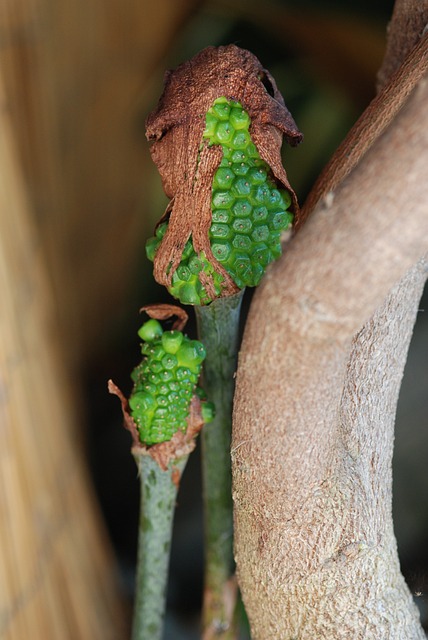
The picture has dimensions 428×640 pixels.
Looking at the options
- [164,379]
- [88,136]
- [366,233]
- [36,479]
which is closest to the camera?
[366,233]

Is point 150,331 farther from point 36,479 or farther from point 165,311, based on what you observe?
point 36,479

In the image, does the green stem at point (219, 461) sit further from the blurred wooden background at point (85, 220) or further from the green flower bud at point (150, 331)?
the blurred wooden background at point (85, 220)

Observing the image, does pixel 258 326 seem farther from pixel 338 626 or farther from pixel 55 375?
pixel 55 375

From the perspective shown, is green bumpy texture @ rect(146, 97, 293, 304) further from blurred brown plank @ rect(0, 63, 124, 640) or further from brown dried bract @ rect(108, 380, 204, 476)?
blurred brown plank @ rect(0, 63, 124, 640)

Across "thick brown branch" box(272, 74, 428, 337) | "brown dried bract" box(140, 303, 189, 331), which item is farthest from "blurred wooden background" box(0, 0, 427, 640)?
"thick brown branch" box(272, 74, 428, 337)

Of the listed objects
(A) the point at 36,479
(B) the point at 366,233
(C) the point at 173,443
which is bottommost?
(A) the point at 36,479

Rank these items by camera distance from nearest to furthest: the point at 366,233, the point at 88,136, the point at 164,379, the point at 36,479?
the point at 366,233 → the point at 164,379 → the point at 36,479 → the point at 88,136

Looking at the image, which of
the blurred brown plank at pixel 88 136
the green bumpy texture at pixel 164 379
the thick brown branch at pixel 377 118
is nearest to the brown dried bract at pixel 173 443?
the green bumpy texture at pixel 164 379

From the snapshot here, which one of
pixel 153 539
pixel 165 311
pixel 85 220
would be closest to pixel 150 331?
pixel 165 311
